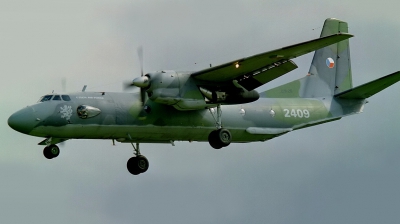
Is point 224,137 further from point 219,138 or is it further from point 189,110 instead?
point 189,110

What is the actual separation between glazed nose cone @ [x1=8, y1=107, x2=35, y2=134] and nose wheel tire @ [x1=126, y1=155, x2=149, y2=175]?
519 centimetres

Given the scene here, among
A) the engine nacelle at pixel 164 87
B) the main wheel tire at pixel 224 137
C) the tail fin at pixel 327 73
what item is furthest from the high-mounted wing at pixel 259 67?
the tail fin at pixel 327 73

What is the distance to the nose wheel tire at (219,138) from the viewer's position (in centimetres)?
3319

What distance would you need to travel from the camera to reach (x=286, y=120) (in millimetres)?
36188

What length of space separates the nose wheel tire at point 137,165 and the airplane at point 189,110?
0.12 ft

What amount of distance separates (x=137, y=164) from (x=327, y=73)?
29.6ft

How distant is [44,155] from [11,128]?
1529 millimetres

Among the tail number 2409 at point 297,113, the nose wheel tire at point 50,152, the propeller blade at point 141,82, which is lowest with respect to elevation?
the nose wheel tire at point 50,152

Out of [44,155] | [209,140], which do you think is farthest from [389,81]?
[44,155]

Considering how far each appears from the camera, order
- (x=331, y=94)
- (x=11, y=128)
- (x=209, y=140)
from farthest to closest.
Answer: (x=331, y=94) < (x=209, y=140) < (x=11, y=128)

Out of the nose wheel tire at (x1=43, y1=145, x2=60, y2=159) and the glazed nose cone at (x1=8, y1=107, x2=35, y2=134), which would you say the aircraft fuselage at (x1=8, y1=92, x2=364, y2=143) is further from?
the nose wheel tire at (x1=43, y1=145, x2=60, y2=159)

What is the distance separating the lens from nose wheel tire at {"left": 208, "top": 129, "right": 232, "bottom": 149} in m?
33.2

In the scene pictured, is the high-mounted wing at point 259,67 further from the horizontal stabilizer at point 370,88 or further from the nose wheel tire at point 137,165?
the nose wheel tire at point 137,165

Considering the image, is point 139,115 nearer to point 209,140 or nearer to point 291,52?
point 209,140
